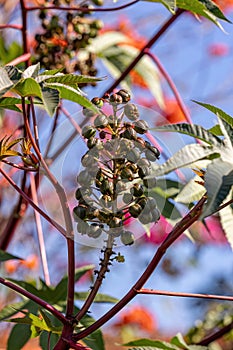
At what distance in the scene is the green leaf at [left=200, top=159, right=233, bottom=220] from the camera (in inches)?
21.2

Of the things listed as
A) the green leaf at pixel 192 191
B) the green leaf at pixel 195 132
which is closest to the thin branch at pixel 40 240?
the green leaf at pixel 192 191

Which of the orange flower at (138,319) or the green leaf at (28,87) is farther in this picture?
the orange flower at (138,319)

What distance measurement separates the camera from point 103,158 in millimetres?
729

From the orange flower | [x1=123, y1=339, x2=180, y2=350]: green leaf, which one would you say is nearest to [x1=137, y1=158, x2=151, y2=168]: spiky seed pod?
[x1=123, y1=339, x2=180, y2=350]: green leaf

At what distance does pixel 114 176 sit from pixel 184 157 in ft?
0.55

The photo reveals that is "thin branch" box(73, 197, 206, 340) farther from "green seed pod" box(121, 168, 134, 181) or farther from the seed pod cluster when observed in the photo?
the seed pod cluster

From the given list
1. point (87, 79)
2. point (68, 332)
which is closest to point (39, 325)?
point (68, 332)

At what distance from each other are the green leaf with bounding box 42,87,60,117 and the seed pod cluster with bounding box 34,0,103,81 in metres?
0.67

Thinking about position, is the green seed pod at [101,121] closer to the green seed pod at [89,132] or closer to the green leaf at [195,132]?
the green seed pod at [89,132]

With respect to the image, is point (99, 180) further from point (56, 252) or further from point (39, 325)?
point (56, 252)

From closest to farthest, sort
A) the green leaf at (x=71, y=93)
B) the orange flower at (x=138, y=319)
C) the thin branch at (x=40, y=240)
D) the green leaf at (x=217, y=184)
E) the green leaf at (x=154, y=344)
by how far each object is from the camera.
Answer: the green leaf at (x=217, y=184), the green leaf at (x=71, y=93), the green leaf at (x=154, y=344), the thin branch at (x=40, y=240), the orange flower at (x=138, y=319)

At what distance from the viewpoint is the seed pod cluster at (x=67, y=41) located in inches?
52.3

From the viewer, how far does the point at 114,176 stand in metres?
0.72

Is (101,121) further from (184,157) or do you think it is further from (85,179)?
(184,157)
